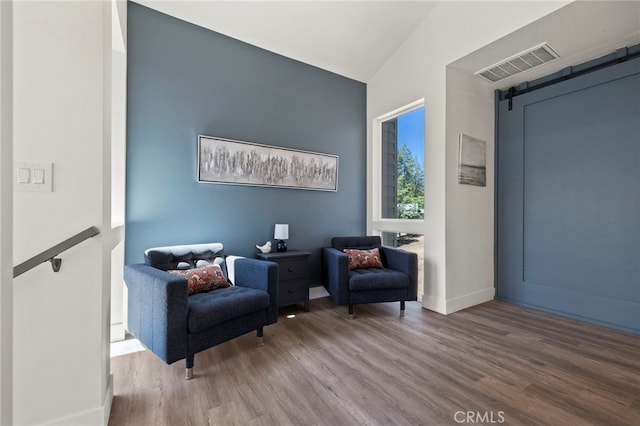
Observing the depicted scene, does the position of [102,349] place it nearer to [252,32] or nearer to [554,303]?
[252,32]

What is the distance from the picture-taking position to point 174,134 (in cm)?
269

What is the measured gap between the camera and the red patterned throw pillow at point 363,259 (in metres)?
3.22

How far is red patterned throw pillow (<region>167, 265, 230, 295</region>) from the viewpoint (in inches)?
85.5

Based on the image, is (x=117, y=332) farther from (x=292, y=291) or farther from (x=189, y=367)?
(x=292, y=291)

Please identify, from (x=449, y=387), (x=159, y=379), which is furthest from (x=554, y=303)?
(x=159, y=379)

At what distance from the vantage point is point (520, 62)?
9.46 ft

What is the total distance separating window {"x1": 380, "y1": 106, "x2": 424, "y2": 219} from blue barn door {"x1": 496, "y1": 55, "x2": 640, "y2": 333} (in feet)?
3.37

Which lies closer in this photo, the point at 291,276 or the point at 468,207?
the point at 291,276

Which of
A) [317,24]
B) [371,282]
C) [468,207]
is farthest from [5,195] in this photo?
[468,207]

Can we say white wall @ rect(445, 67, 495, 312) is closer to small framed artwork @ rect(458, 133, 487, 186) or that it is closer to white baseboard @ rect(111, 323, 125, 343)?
small framed artwork @ rect(458, 133, 487, 186)

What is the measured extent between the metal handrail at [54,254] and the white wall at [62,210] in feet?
0.18

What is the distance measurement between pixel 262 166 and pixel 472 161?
8.04 feet

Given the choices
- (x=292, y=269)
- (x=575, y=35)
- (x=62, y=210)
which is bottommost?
(x=292, y=269)

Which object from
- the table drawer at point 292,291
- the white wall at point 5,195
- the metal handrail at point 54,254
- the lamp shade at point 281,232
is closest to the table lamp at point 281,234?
the lamp shade at point 281,232
